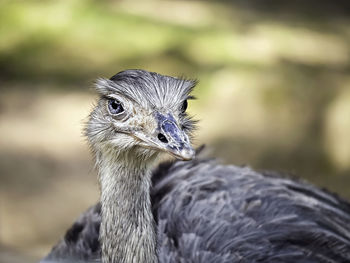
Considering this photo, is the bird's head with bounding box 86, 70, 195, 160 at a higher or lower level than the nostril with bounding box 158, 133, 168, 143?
higher

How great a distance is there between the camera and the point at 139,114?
83.8 inches

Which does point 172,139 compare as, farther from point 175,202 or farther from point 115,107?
point 175,202

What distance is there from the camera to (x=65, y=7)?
6191 mm

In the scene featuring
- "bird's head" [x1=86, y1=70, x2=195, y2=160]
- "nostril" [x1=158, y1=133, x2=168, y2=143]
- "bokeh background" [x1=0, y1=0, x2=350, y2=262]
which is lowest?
"nostril" [x1=158, y1=133, x2=168, y2=143]

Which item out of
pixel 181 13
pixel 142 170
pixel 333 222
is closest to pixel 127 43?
pixel 181 13

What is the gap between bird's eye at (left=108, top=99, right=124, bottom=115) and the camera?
220 cm

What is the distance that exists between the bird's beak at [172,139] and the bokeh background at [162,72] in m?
2.20

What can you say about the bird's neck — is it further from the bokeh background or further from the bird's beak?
the bokeh background

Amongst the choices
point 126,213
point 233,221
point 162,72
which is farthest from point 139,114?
point 162,72

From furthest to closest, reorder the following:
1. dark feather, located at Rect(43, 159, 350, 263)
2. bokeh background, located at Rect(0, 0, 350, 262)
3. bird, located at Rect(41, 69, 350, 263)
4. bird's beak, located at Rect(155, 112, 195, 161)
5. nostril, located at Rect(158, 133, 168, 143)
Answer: bokeh background, located at Rect(0, 0, 350, 262)
dark feather, located at Rect(43, 159, 350, 263)
bird, located at Rect(41, 69, 350, 263)
nostril, located at Rect(158, 133, 168, 143)
bird's beak, located at Rect(155, 112, 195, 161)

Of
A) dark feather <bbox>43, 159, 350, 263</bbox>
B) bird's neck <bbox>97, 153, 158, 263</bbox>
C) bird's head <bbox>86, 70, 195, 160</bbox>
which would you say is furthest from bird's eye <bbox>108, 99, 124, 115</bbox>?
dark feather <bbox>43, 159, 350, 263</bbox>

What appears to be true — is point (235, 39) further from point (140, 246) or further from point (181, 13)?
point (140, 246)

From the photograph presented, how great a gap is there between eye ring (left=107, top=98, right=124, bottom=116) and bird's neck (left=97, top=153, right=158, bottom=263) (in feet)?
0.44

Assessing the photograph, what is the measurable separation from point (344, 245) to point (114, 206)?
3.07 ft
